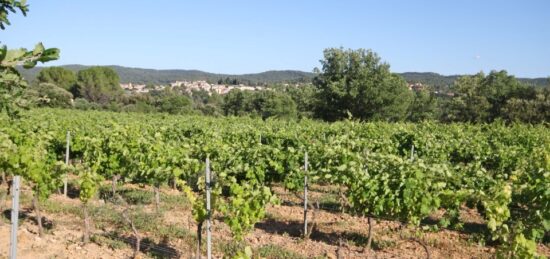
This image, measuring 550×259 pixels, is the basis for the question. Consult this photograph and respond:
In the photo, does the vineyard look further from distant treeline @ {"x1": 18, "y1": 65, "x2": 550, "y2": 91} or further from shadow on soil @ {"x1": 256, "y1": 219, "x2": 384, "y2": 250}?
distant treeline @ {"x1": 18, "y1": 65, "x2": 550, "y2": 91}

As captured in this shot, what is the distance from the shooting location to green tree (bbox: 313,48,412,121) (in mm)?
34531

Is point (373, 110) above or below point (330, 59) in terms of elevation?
below

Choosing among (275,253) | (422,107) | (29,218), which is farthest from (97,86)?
(275,253)

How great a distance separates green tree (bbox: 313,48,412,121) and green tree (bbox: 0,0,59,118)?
31576 mm

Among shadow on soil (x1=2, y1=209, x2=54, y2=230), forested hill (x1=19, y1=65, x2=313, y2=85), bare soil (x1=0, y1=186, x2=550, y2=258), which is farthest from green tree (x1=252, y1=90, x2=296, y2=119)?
forested hill (x1=19, y1=65, x2=313, y2=85)

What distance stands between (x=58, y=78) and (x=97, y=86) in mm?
6835

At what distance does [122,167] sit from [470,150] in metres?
8.67

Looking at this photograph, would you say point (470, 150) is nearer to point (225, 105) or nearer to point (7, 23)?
point (7, 23)

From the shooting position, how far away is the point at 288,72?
166375 millimetres

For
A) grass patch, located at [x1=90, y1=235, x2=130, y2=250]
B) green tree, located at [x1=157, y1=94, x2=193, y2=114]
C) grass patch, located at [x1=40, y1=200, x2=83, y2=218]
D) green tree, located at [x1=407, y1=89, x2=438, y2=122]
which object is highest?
green tree, located at [x1=407, y1=89, x2=438, y2=122]

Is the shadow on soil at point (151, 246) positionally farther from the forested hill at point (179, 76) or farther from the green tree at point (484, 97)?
the forested hill at point (179, 76)

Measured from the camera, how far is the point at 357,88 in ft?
113

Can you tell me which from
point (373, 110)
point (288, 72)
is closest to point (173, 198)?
point (373, 110)

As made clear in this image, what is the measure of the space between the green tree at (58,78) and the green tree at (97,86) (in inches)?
55.1
